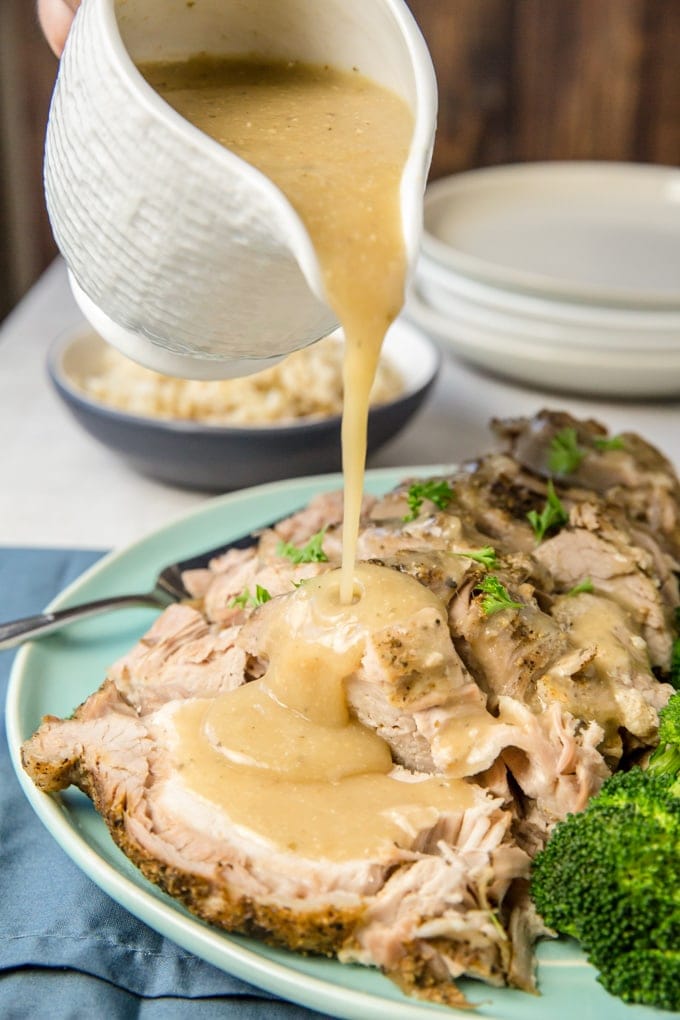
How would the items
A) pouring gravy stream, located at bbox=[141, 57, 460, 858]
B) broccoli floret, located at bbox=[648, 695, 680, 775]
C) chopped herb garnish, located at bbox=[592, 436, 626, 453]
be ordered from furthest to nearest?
chopped herb garnish, located at bbox=[592, 436, 626, 453], broccoli floret, located at bbox=[648, 695, 680, 775], pouring gravy stream, located at bbox=[141, 57, 460, 858]

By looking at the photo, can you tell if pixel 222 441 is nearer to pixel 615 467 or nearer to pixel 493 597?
pixel 615 467

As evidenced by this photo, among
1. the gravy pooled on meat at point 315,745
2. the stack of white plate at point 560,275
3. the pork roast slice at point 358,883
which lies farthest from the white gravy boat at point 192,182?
the stack of white plate at point 560,275

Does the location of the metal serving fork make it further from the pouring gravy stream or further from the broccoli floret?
the broccoli floret

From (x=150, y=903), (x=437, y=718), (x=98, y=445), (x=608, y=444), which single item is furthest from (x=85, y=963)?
(x=98, y=445)

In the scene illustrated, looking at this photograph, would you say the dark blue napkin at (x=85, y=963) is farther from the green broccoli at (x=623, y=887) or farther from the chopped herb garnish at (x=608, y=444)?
the chopped herb garnish at (x=608, y=444)

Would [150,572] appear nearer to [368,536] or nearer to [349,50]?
[368,536]

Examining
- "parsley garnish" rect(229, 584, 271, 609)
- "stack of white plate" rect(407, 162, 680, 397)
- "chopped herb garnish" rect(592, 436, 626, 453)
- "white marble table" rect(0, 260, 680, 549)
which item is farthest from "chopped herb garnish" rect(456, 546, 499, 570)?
"stack of white plate" rect(407, 162, 680, 397)
